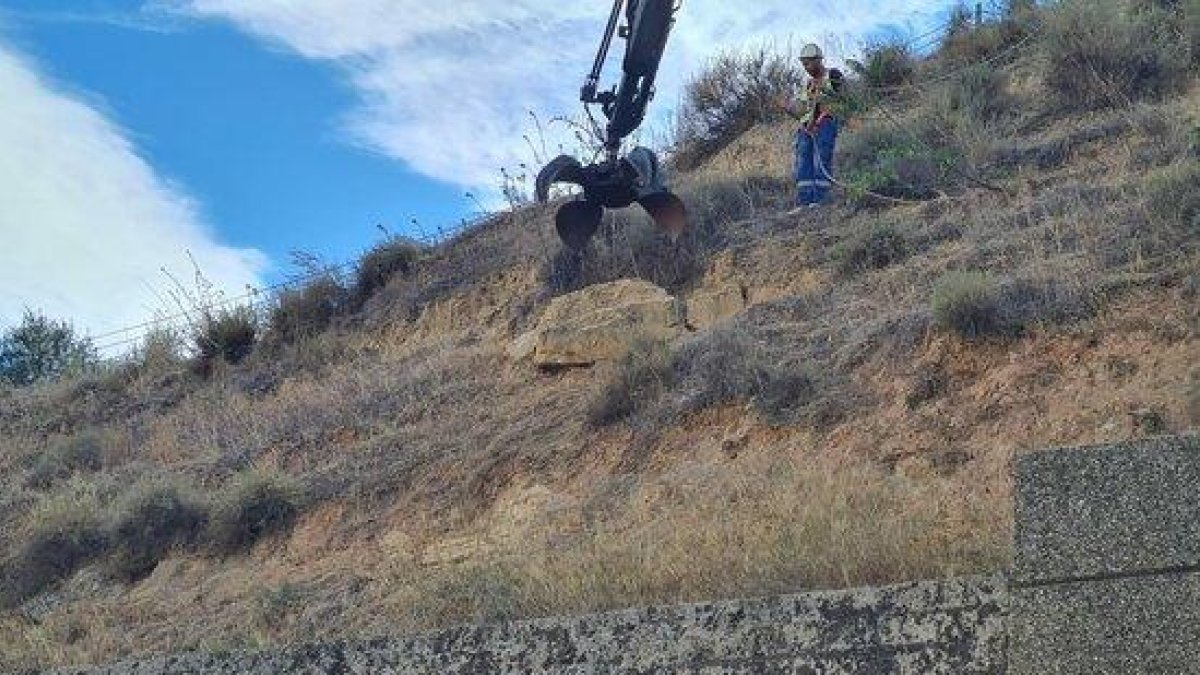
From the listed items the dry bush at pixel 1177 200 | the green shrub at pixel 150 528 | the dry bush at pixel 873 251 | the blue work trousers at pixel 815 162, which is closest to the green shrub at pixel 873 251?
the dry bush at pixel 873 251

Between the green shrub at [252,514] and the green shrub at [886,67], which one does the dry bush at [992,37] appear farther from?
the green shrub at [252,514]

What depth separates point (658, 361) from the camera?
12.0m

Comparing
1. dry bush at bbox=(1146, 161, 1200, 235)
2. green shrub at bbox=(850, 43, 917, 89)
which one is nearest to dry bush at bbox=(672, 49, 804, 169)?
green shrub at bbox=(850, 43, 917, 89)

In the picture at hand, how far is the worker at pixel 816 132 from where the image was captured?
50.6 ft

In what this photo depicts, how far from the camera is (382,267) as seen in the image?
19.0m

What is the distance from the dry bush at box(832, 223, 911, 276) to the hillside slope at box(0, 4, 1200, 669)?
26mm

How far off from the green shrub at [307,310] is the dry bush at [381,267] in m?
0.22

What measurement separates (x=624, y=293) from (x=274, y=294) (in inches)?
259

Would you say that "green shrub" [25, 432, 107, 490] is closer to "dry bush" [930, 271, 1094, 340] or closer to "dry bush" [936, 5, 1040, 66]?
"dry bush" [930, 271, 1094, 340]

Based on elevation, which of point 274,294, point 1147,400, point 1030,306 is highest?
point 274,294

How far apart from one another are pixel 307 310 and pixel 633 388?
7.61m

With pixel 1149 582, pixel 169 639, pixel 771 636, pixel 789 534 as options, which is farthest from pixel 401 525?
pixel 1149 582

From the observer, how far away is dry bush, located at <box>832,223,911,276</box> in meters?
13.0

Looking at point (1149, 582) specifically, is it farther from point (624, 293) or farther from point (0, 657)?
point (624, 293)
